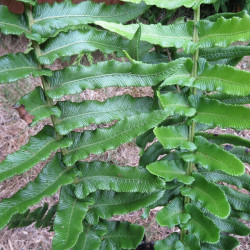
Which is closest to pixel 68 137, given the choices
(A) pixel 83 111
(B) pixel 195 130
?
(A) pixel 83 111

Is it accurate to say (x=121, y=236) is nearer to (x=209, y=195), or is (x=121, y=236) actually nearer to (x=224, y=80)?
(x=209, y=195)

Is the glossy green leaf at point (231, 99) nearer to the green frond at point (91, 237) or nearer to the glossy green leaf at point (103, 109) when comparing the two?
the glossy green leaf at point (103, 109)

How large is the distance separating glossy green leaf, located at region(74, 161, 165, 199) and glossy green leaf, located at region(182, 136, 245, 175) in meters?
0.14

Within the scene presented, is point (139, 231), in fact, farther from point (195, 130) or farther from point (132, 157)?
point (132, 157)

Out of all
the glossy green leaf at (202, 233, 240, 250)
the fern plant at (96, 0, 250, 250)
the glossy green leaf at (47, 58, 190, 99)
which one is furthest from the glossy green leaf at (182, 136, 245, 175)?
the glossy green leaf at (202, 233, 240, 250)

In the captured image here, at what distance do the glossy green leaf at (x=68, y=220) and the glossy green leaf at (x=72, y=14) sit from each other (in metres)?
0.49

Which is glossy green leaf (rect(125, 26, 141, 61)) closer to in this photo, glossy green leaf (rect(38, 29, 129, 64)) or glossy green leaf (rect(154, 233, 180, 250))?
glossy green leaf (rect(38, 29, 129, 64))

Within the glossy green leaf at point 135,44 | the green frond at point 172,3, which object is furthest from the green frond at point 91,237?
the green frond at point 172,3

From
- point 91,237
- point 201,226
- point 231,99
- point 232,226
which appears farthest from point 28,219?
point 231,99

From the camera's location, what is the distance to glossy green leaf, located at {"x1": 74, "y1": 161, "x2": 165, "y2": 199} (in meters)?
0.96

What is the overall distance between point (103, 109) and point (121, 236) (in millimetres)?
432

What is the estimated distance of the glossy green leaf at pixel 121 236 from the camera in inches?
41.9

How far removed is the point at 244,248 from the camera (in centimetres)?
176

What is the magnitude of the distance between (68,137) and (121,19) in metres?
0.40
